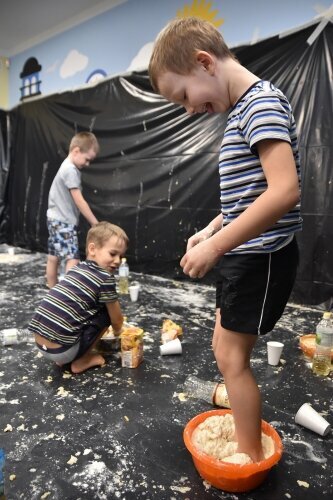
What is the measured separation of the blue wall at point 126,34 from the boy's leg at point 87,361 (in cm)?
289

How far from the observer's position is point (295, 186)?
2.97ft

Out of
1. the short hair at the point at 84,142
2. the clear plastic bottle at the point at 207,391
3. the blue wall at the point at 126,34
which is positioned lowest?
the clear plastic bottle at the point at 207,391

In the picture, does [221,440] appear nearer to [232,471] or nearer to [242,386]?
[232,471]

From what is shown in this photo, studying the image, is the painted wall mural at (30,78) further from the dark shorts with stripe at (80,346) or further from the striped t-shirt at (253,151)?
the striped t-shirt at (253,151)

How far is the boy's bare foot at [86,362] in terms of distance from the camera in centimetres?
189

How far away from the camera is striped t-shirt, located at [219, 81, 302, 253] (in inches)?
35.7

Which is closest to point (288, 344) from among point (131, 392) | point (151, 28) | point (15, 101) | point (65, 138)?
point (131, 392)

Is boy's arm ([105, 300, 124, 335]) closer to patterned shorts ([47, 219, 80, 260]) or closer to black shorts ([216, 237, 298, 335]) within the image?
black shorts ([216, 237, 298, 335])

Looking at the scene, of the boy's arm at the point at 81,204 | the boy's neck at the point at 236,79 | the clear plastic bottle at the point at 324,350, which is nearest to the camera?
the boy's neck at the point at 236,79

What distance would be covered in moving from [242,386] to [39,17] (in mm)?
6085

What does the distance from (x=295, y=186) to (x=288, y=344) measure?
64.0 inches

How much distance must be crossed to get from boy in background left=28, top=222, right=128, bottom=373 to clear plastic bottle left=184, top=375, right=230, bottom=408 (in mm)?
484

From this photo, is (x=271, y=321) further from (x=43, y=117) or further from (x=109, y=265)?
(x=43, y=117)

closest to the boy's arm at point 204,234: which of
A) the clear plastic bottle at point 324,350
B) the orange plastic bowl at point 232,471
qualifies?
the orange plastic bowl at point 232,471
